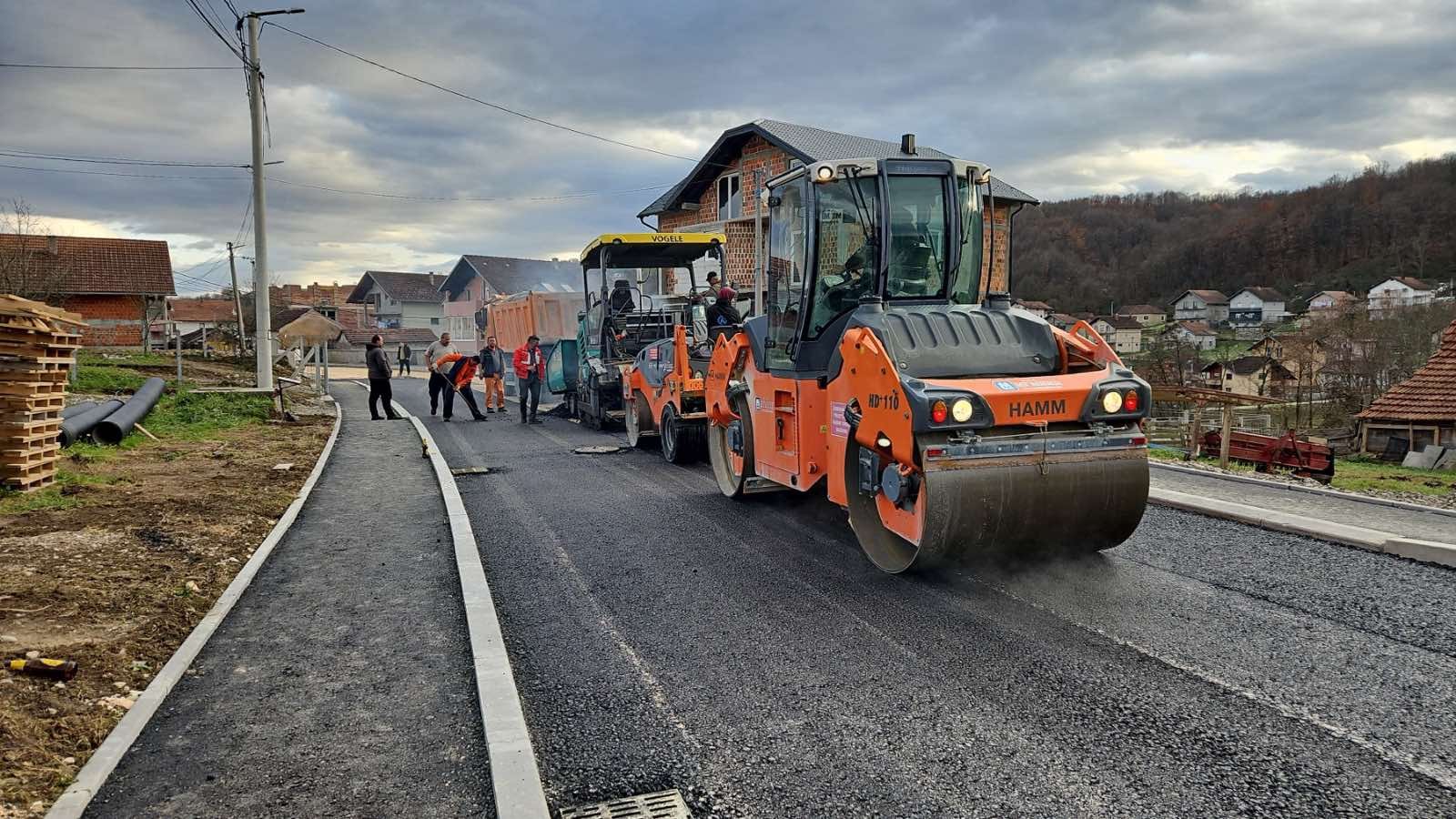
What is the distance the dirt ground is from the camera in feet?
12.0

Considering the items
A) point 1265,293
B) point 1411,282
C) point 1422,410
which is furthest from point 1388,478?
point 1265,293

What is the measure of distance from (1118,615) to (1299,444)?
1871 centimetres

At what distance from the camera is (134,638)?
4863mm

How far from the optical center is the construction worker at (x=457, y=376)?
17.7 meters

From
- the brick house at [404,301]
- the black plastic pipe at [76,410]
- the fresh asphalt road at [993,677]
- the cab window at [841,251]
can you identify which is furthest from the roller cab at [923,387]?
the brick house at [404,301]

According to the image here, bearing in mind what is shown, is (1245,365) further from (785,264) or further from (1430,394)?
(785,264)

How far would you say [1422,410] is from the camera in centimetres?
2778

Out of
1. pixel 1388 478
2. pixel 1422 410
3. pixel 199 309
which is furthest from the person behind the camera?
pixel 199 309

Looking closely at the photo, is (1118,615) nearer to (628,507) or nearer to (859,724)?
(859,724)

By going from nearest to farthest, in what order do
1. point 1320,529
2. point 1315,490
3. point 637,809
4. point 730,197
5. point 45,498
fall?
point 637,809
point 1320,529
point 45,498
point 1315,490
point 730,197

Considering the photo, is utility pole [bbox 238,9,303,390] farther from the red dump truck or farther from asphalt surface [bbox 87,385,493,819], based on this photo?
asphalt surface [bbox 87,385,493,819]

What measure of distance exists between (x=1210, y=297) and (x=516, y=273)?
98.6 metres

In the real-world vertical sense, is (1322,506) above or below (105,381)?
below

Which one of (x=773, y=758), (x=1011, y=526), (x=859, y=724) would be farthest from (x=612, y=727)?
(x=1011, y=526)
